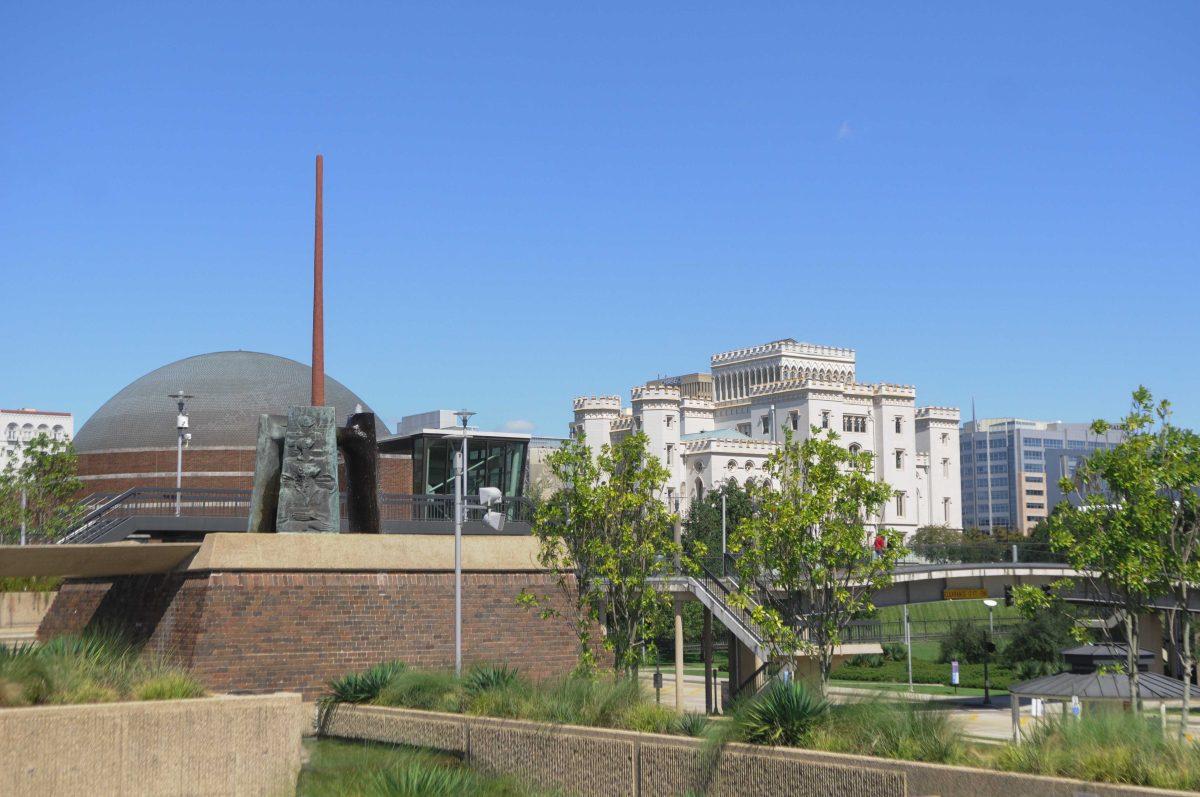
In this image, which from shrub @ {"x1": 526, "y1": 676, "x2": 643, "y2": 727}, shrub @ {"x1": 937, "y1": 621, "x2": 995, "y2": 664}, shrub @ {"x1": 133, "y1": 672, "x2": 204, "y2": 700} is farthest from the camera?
shrub @ {"x1": 937, "y1": 621, "x2": 995, "y2": 664}

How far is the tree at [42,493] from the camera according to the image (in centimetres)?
4803

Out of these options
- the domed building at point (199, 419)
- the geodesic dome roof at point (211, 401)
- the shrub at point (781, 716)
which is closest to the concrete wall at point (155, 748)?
the shrub at point (781, 716)

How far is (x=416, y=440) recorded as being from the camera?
39781mm

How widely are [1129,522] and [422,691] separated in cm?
1637

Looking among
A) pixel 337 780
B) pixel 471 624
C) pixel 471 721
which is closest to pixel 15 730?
pixel 337 780

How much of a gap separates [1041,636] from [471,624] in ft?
160

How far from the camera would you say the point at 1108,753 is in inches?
455

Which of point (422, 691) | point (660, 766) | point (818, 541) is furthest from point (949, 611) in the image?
point (660, 766)

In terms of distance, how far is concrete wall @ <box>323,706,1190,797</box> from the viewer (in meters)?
12.1

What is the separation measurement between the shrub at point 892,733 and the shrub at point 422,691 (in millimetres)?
5980

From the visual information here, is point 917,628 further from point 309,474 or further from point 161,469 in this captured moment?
point 309,474

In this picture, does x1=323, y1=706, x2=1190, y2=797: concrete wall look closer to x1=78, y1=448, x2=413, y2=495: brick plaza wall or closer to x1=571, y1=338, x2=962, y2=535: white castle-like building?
x1=78, y1=448, x2=413, y2=495: brick plaza wall

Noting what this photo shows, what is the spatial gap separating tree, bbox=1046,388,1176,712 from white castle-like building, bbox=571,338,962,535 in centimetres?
11014

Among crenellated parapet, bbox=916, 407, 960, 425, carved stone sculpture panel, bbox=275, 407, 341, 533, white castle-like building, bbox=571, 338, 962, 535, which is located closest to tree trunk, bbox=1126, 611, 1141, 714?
carved stone sculpture panel, bbox=275, 407, 341, 533
